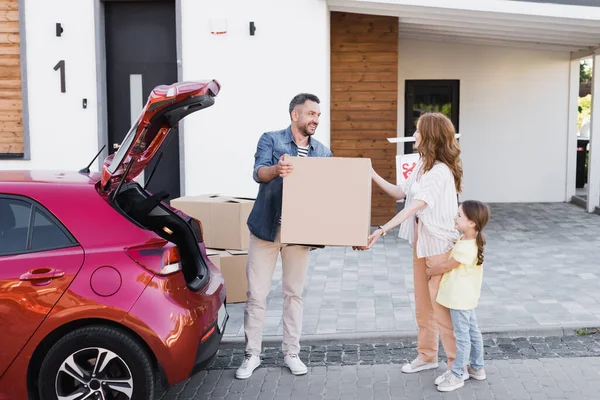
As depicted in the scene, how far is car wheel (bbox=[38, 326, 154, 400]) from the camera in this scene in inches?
169

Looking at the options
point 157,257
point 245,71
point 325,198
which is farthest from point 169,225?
point 245,71

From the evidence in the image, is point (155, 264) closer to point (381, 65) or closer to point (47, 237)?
point (47, 237)

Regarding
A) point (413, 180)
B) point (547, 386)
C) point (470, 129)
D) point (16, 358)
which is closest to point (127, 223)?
point (16, 358)

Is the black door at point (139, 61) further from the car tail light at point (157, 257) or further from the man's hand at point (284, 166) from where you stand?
the car tail light at point (157, 257)

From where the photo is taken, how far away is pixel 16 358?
4.26m

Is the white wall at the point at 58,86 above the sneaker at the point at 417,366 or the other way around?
above

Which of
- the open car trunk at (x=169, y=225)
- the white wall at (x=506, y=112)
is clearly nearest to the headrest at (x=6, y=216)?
the open car trunk at (x=169, y=225)

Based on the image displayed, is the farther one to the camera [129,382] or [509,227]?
[509,227]

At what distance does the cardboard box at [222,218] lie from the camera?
709cm

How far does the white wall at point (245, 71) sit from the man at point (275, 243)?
4.82 m

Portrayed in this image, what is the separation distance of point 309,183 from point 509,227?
7447 mm

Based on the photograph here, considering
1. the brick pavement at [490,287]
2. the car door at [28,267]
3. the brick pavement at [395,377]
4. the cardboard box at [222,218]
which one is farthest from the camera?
the cardboard box at [222,218]

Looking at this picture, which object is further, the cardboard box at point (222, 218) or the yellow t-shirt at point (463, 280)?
the cardboard box at point (222, 218)

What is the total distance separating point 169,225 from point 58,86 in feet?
19.6
